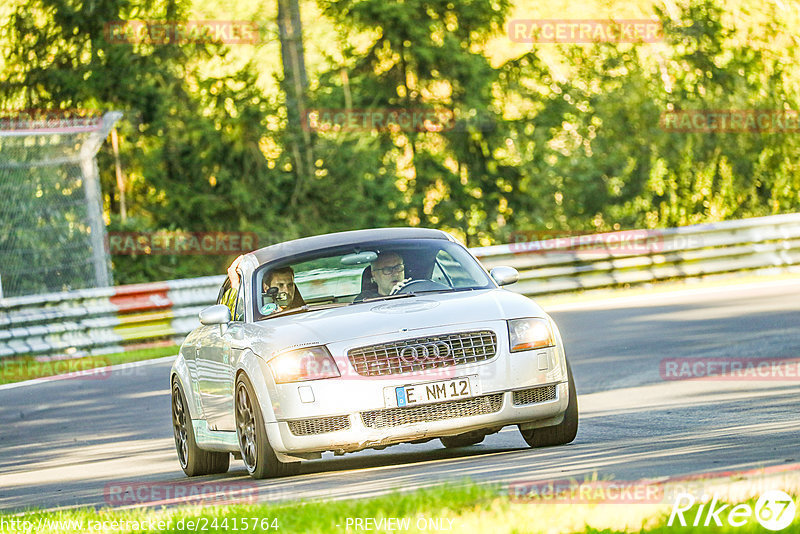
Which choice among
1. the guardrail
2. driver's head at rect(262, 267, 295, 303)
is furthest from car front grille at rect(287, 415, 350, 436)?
the guardrail

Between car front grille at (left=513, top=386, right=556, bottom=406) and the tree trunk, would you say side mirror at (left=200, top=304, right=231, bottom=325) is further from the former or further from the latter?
the tree trunk

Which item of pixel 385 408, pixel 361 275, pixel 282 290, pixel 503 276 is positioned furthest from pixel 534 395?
pixel 282 290

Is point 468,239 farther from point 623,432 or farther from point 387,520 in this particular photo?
point 387,520

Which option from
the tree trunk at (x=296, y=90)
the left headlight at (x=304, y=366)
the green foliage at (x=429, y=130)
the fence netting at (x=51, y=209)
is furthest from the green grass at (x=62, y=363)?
the left headlight at (x=304, y=366)

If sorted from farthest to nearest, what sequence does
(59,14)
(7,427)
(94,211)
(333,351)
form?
(59,14), (94,211), (7,427), (333,351)

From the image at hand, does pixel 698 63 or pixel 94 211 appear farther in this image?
pixel 698 63

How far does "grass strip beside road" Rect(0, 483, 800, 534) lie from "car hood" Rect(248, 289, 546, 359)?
1.53m

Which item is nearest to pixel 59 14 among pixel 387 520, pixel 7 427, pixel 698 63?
pixel 698 63

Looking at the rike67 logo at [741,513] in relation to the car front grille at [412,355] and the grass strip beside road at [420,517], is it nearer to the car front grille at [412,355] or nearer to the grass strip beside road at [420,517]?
the grass strip beside road at [420,517]

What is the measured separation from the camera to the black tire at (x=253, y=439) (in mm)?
9000

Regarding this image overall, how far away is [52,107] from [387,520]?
81.6 ft

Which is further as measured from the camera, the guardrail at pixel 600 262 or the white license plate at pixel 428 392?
the guardrail at pixel 600 262

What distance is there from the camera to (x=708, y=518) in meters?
5.62

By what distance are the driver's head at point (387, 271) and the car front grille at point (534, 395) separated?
1389 millimetres
